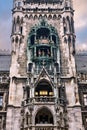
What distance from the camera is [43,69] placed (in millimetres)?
44812

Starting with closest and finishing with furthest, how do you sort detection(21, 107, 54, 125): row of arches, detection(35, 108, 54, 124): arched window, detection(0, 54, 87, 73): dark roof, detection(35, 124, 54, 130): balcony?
1. detection(35, 124, 54, 130): balcony
2. detection(21, 107, 54, 125): row of arches
3. detection(35, 108, 54, 124): arched window
4. detection(0, 54, 87, 73): dark roof

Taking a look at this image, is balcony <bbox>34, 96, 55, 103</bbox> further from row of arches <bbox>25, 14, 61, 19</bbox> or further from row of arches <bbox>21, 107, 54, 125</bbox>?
row of arches <bbox>25, 14, 61, 19</bbox>

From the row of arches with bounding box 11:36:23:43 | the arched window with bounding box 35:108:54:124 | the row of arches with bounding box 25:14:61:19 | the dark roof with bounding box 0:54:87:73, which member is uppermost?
the row of arches with bounding box 25:14:61:19

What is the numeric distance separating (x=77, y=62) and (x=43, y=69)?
385 inches

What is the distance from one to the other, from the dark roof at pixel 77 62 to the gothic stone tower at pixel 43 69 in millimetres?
2986

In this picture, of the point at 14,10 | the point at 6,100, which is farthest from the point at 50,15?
the point at 6,100

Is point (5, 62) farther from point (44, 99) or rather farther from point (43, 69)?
point (44, 99)

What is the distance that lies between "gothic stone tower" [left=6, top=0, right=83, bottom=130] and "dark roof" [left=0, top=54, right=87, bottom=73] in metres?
2.99

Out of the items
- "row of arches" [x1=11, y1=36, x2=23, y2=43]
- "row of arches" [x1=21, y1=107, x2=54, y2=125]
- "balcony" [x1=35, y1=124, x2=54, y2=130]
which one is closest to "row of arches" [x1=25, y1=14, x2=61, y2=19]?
"row of arches" [x1=11, y1=36, x2=23, y2=43]

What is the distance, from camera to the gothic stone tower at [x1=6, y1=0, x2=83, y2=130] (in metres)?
41.7

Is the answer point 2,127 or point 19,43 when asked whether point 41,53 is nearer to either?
point 19,43

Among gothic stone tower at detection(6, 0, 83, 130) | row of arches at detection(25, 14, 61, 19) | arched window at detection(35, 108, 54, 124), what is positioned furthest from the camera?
row of arches at detection(25, 14, 61, 19)

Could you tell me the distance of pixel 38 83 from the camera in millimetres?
44031

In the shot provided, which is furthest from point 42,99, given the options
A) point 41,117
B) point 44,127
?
point 44,127
